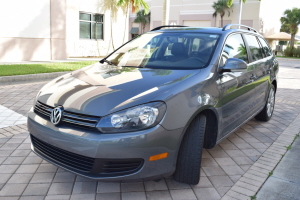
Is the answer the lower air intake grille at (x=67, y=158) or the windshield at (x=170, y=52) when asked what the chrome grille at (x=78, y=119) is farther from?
the windshield at (x=170, y=52)

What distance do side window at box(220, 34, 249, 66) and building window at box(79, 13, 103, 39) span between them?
48.7 ft

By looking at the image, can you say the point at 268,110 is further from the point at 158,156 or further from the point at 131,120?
the point at 131,120

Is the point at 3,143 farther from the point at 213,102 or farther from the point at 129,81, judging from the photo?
the point at 213,102

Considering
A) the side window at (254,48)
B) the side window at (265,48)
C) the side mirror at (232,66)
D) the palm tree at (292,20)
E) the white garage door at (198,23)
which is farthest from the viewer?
the white garage door at (198,23)

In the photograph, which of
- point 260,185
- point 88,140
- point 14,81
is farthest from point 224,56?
point 14,81

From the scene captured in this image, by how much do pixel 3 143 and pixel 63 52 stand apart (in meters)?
12.1

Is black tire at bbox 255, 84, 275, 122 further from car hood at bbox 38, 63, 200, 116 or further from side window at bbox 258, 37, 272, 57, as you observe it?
car hood at bbox 38, 63, 200, 116

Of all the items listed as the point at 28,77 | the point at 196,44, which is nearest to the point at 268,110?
the point at 196,44

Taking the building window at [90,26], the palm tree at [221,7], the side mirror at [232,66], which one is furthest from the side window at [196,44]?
the palm tree at [221,7]

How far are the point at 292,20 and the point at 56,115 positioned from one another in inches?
1513

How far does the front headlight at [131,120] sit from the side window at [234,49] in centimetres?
132

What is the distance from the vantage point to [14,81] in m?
8.62

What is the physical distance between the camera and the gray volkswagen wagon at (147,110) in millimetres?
2553

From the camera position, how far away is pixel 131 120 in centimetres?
255
